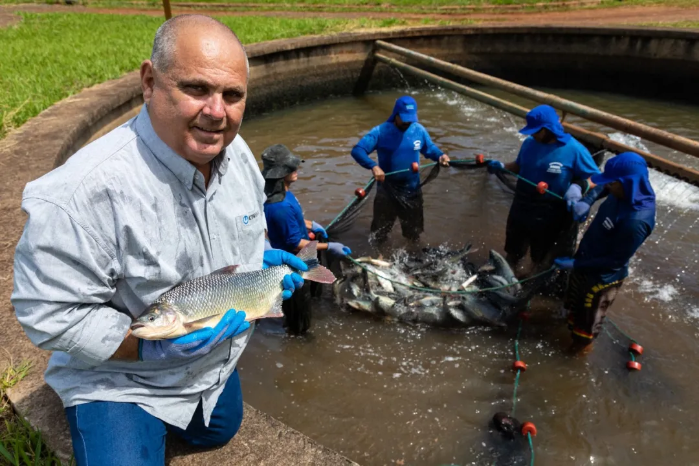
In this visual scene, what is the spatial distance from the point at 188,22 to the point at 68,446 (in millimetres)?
2430

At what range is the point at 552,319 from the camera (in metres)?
5.84

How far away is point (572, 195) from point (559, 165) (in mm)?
456

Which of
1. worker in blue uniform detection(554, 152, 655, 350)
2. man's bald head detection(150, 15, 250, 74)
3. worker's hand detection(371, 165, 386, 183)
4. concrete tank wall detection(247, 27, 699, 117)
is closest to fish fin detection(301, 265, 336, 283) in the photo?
man's bald head detection(150, 15, 250, 74)

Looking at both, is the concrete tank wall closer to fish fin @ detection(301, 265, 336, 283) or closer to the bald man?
fish fin @ detection(301, 265, 336, 283)

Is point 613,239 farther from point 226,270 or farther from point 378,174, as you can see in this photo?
point 226,270

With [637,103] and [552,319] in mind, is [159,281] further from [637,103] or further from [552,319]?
[637,103]

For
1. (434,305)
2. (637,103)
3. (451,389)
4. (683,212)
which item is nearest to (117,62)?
(434,305)

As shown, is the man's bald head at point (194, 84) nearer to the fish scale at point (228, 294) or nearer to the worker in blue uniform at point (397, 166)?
the fish scale at point (228, 294)

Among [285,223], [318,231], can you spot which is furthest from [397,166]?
[285,223]

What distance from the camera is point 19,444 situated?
2609mm

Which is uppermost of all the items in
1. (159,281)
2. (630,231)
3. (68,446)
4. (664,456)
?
(159,281)

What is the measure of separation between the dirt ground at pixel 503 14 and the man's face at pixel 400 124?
48.5 feet

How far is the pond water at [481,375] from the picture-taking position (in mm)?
4332

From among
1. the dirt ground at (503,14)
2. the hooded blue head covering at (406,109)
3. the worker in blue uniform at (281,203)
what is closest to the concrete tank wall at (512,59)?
the dirt ground at (503,14)
